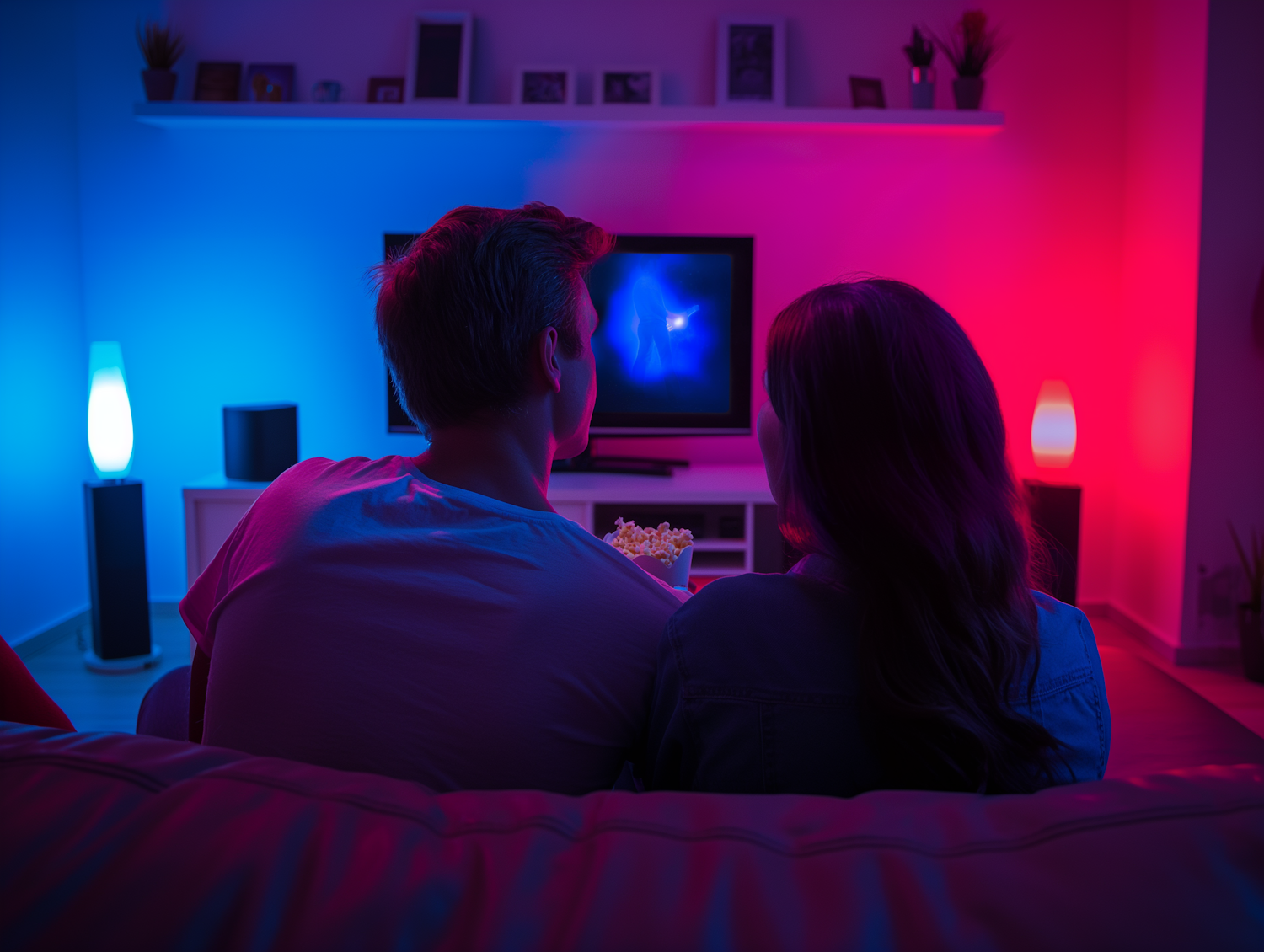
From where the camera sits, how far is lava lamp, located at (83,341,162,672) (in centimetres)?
293

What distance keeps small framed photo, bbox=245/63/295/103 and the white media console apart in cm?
141

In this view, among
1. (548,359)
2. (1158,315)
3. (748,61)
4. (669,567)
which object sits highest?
(748,61)

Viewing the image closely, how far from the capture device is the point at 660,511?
306cm

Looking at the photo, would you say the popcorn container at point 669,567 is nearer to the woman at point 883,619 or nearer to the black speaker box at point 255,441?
the woman at point 883,619

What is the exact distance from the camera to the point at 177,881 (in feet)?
1.34

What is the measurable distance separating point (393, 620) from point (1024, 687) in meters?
0.55

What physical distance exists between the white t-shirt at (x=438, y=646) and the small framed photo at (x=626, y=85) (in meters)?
2.84

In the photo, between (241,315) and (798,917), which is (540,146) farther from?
(798,917)

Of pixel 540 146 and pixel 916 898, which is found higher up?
pixel 540 146

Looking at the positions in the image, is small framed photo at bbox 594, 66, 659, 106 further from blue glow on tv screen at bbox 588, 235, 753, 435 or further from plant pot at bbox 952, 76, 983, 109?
plant pot at bbox 952, 76, 983, 109

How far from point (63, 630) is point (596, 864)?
11.8 feet

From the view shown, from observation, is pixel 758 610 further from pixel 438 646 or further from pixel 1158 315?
pixel 1158 315

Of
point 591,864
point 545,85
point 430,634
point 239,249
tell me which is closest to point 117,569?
point 239,249

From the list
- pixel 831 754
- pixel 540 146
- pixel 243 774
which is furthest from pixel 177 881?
pixel 540 146
